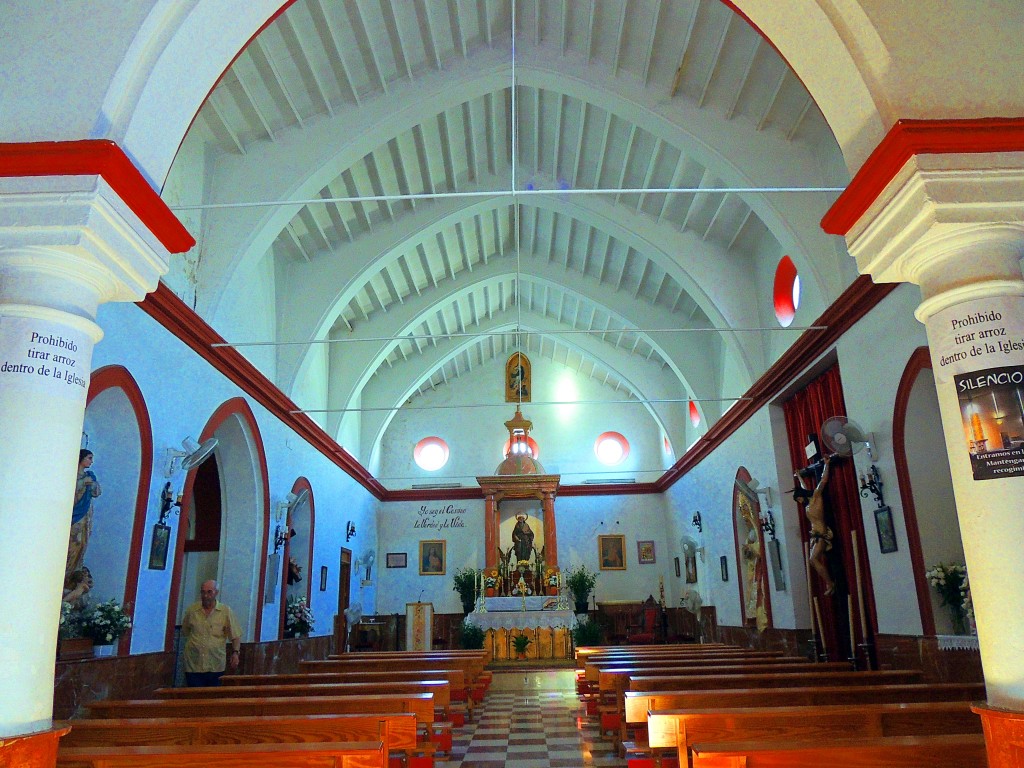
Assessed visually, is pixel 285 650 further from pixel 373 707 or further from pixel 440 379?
pixel 440 379

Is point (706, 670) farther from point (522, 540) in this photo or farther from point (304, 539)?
point (522, 540)

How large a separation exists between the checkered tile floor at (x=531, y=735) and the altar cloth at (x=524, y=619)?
3.24 meters

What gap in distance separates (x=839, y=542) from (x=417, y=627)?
7.88m

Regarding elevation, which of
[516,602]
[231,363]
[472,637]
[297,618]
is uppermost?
[231,363]

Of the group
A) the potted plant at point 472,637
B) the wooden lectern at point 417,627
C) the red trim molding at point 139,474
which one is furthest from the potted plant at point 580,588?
the red trim molding at point 139,474

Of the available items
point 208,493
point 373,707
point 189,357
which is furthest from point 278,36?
point 373,707

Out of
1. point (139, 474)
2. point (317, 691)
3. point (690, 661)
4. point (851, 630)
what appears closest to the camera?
point (317, 691)

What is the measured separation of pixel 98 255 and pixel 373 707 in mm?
2884

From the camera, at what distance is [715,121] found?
8516 mm

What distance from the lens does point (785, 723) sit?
3553 mm

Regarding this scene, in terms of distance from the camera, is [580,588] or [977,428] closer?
[977,428]

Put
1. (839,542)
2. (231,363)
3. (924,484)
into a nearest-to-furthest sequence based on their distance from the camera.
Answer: (924,484) → (231,363) → (839,542)

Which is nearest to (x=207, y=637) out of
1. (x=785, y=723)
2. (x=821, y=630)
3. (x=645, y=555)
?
(x=785, y=723)

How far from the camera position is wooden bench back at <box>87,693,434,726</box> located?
4.40 m
